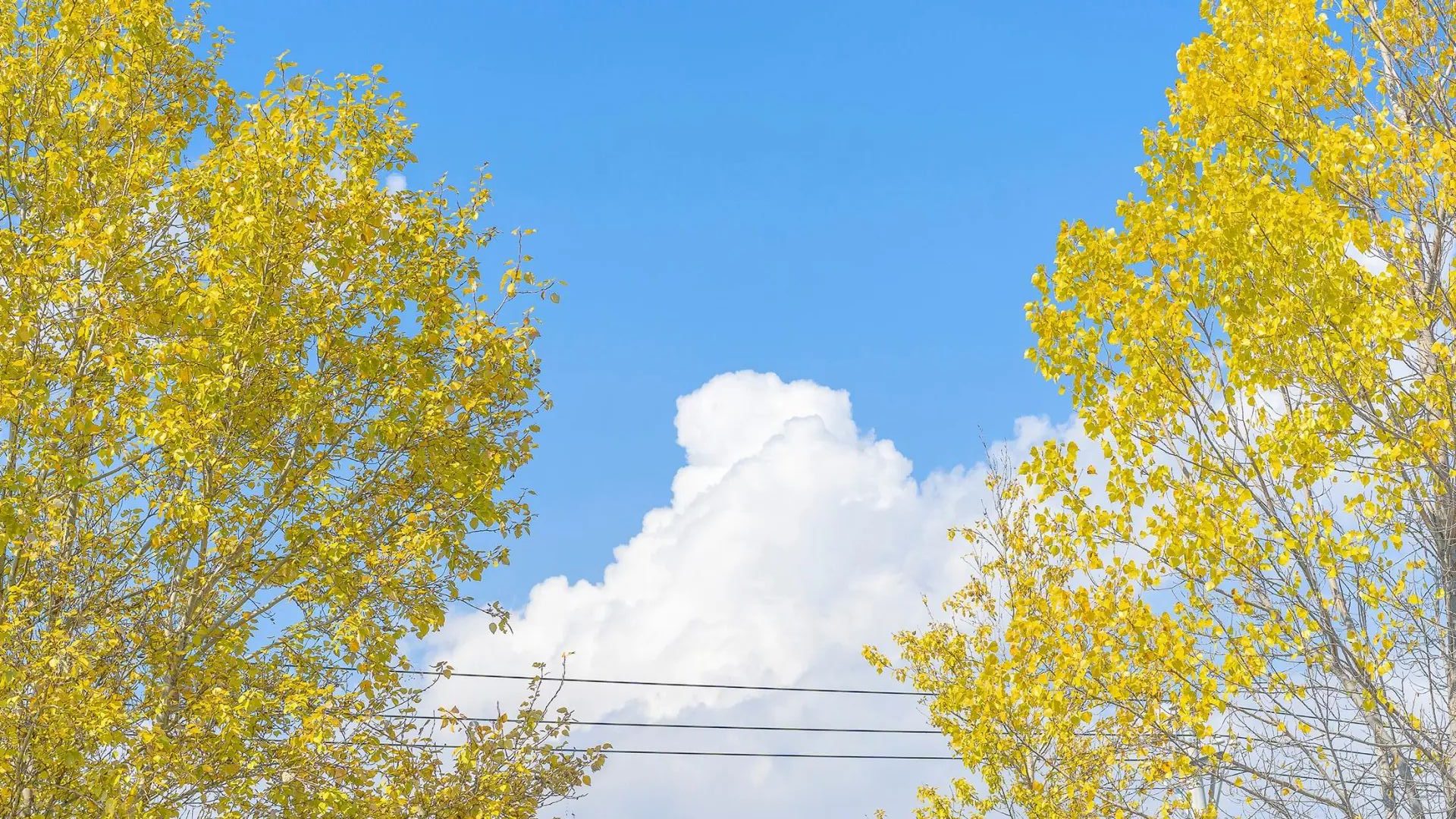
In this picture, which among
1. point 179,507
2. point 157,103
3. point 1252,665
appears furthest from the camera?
point 157,103

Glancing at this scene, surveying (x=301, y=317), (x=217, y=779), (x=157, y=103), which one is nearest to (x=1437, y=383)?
(x=301, y=317)

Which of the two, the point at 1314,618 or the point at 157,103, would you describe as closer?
the point at 1314,618

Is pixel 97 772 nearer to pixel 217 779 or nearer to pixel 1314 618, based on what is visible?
pixel 217 779

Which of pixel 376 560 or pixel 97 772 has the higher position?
pixel 376 560

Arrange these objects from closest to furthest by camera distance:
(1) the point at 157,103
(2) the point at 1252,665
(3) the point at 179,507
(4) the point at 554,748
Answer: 1. (2) the point at 1252,665
2. (3) the point at 179,507
3. (4) the point at 554,748
4. (1) the point at 157,103

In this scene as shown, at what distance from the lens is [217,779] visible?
6969mm

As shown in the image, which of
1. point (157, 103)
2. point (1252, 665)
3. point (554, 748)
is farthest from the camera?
point (157, 103)

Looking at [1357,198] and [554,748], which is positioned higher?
[1357,198]

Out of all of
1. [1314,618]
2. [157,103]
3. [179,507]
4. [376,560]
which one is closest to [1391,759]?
[1314,618]

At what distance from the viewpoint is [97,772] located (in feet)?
22.0

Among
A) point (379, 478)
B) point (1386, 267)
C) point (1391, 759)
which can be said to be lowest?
point (1391, 759)

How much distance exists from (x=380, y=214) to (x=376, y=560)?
2.51m

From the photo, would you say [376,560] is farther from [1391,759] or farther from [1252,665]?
[1391,759]

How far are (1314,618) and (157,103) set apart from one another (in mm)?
9148
